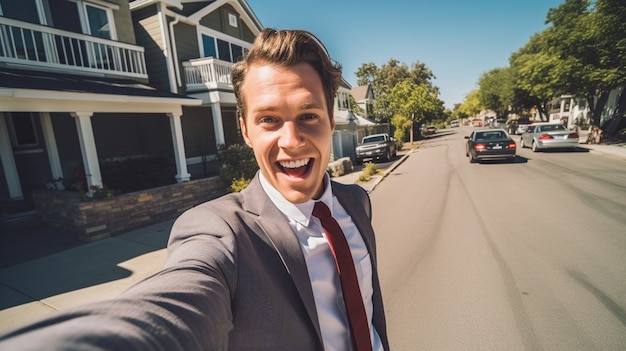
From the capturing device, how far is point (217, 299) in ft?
2.93

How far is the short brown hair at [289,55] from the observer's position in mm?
1391

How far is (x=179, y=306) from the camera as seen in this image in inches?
30.9

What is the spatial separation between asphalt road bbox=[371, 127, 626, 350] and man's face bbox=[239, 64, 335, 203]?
7.39 ft

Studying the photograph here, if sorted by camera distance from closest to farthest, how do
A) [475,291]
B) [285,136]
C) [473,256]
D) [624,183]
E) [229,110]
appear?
[285,136], [475,291], [473,256], [624,183], [229,110]

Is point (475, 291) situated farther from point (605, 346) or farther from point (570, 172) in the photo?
point (570, 172)

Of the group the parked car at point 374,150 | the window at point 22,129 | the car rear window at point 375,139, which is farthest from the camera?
the car rear window at point 375,139

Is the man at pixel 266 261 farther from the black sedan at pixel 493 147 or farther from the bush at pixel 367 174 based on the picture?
the black sedan at pixel 493 147

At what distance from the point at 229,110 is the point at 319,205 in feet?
45.3

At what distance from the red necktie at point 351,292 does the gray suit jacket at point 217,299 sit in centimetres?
25

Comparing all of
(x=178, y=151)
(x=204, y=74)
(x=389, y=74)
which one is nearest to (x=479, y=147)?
(x=204, y=74)

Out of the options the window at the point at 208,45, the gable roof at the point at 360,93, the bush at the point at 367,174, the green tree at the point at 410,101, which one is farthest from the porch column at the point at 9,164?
the gable roof at the point at 360,93

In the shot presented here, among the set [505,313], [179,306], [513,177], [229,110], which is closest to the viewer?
[179,306]

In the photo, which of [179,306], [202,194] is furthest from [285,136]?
[202,194]

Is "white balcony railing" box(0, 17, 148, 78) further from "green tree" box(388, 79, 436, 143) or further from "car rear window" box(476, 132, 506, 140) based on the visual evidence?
"green tree" box(388, 79, 436, 143)
